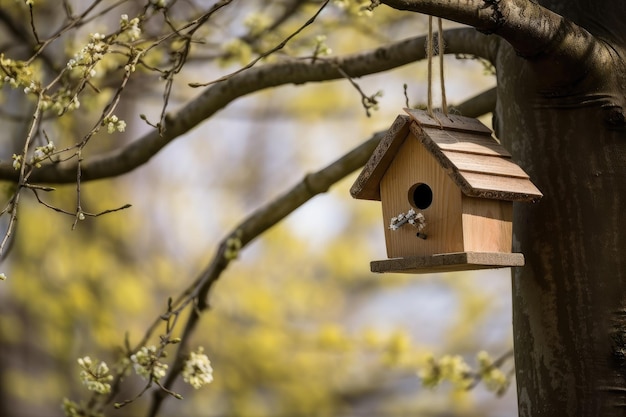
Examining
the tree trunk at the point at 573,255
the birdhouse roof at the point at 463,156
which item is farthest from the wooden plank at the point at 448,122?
the tree trunk at the point at 573,255

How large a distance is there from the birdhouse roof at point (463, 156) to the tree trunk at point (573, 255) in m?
0.13

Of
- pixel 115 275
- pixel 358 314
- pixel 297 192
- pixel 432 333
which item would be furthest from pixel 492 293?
pixel 297 192

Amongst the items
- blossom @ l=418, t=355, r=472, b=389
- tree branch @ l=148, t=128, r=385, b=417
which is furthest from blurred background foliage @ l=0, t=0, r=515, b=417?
tree branch @ l=148, t=128, r=385, b=417

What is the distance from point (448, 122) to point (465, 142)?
69 millimetres

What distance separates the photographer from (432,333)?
8.49 m

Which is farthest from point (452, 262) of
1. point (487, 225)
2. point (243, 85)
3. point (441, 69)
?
point (243, 85)

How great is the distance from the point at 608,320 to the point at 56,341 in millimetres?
4805

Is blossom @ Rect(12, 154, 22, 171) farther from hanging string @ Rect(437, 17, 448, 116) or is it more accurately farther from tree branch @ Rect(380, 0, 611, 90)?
hanging string @ Rect(437, 17, 448, 116)

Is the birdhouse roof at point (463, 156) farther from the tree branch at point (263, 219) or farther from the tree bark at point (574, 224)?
the tree branch at point (263, 219)

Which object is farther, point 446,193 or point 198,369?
point 198,369

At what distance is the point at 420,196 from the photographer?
6.78 ft

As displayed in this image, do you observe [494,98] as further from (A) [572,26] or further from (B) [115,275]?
(B) [115,275]

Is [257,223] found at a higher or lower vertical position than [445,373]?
higher

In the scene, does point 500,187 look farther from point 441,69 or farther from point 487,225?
point 441,69
